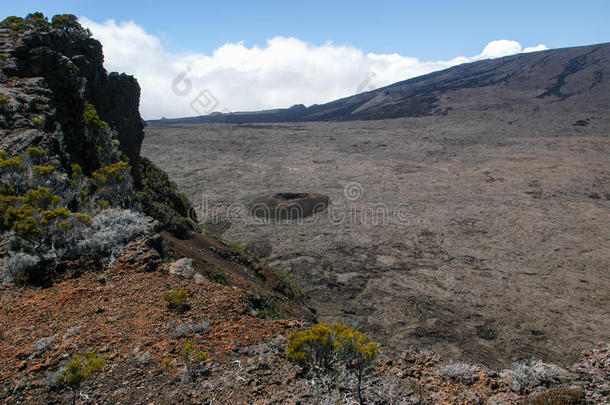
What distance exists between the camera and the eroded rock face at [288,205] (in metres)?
18.0

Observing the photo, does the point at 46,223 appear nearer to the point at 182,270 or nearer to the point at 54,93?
the point at 182,270

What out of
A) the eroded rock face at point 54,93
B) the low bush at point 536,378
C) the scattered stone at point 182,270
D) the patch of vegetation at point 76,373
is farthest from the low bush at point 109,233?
the low bush at point 536,378

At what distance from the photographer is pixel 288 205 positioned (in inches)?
752

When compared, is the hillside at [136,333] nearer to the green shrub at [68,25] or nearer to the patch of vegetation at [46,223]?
the patch of vegetation at [46,223]

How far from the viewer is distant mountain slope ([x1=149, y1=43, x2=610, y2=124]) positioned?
149 feet

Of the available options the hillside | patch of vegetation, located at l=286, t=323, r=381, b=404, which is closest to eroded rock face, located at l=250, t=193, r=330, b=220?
the hillside

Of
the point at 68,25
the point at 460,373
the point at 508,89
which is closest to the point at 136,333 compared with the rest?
the point at 460,373

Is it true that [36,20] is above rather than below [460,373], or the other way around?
above

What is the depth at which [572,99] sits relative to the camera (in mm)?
43281

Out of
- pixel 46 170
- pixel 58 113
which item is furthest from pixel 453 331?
pixel 58 113

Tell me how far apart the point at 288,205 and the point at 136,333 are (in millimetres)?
15092

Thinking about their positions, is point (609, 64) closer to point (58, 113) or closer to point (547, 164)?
point (547, 164)

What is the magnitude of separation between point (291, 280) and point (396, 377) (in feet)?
25.8

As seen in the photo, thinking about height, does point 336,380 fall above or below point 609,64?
below
